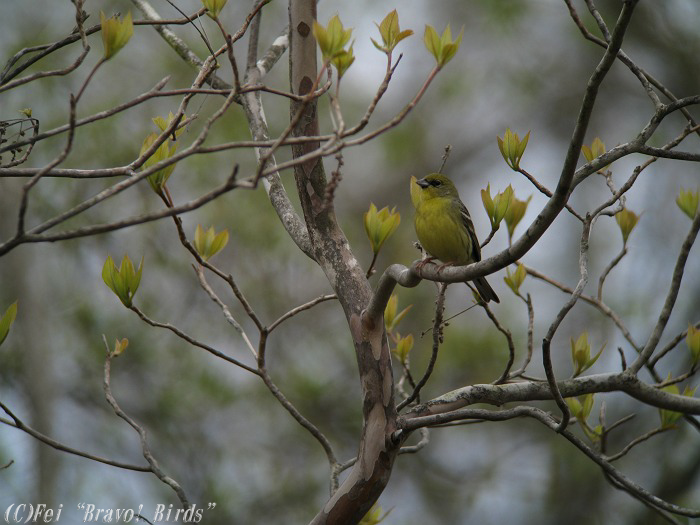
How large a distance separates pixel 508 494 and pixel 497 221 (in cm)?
744

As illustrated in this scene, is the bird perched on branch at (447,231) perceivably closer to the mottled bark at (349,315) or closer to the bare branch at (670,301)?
the mottled bark at (349,315)

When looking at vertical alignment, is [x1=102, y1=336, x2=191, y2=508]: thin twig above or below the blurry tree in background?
below

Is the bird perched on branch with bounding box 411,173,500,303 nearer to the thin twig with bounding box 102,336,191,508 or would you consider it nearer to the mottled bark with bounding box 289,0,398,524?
the mottled bark with bounding box 289,0,398,524

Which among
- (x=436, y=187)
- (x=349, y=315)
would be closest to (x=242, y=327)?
(x=436, y=187)

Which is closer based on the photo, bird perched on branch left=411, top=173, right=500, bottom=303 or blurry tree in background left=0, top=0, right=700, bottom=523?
bird perched on branch left=411, top=173, right=500, bottom=303

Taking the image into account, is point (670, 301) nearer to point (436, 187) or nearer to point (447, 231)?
point (447, 231)

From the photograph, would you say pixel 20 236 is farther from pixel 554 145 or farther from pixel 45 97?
pixel 554 145

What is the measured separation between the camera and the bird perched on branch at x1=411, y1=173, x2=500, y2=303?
11.7 feet

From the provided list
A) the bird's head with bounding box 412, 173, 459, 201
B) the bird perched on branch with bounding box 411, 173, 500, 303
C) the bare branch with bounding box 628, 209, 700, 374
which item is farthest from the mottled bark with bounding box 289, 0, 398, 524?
the bird's head with bounding box 412, 173, 459, 201

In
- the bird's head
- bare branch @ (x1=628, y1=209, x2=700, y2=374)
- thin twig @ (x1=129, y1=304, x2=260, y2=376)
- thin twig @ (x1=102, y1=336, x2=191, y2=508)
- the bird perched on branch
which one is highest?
the bird's head

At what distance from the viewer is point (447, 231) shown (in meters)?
3.59

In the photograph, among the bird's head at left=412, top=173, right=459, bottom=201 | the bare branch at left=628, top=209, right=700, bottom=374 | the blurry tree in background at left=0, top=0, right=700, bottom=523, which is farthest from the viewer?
the blurry tree in background at left=0, top=0, right=700, bottom=523

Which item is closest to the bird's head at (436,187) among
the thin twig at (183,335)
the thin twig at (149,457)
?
the thin twig at (183,335)

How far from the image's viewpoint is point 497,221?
2451 mm
